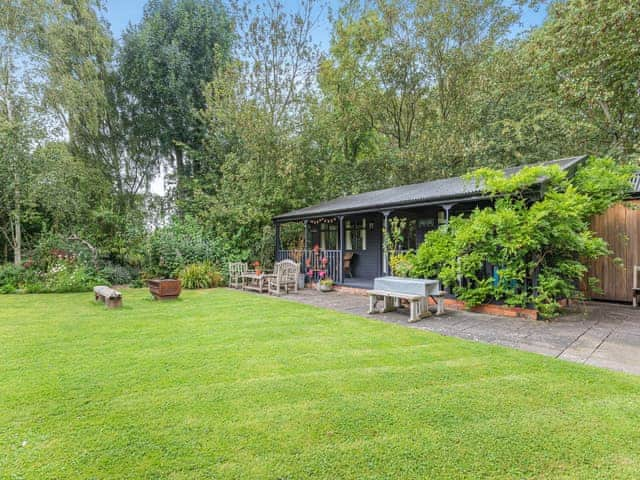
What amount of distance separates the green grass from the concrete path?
1.67 ft

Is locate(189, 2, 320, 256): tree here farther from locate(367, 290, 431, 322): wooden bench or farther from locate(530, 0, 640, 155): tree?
locate(530, 0, 640, 155): tree

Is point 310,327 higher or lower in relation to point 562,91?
lower

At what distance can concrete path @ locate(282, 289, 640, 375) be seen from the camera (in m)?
4.10

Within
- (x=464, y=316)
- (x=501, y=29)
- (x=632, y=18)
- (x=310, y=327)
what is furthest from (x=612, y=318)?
(x=501, y=29)

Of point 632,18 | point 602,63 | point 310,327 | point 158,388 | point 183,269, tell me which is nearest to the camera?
point 158,388

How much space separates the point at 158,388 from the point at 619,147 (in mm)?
15015

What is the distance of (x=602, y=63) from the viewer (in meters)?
10.1

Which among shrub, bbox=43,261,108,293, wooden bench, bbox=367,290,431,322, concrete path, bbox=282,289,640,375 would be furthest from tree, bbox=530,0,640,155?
shrub, bbox=43,261,108,293

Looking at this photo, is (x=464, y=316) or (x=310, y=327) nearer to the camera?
(x=310, y=327)

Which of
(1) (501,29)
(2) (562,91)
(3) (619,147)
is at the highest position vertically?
(1) (501,29)

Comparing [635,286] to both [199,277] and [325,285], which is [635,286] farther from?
[199,277]

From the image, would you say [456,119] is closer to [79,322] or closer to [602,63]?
[602,63]

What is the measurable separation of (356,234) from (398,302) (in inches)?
218

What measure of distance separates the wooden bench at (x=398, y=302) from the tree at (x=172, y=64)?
14.6 m
